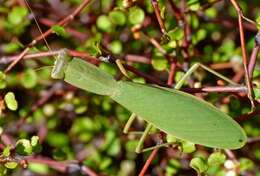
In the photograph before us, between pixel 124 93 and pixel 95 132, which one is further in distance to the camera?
pixel 95 132

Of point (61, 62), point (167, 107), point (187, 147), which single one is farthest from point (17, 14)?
point (187, 147)

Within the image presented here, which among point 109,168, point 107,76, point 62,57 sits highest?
point 62,57

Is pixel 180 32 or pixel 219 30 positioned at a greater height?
pixel 180 32

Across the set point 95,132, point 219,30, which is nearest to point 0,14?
point 95,132

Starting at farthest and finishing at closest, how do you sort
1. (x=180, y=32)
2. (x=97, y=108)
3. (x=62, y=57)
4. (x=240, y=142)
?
(x=97, y=108) → (x=180, y=32) → (x=62, y=57) → (x=240, y=142)

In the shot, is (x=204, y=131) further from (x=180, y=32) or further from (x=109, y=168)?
(x=109, y=168)

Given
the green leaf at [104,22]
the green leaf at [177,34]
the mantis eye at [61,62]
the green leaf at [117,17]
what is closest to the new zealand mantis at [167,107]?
the mantis eye at [61,62]

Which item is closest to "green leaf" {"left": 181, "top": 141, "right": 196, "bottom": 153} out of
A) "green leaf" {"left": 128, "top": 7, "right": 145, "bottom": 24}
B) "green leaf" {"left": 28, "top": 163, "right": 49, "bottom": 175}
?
"green leaf" {"left": 128, "top": 7, "right": 145, "bottom": 24}

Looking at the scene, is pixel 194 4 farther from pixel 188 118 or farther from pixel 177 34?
pixel 188 118
